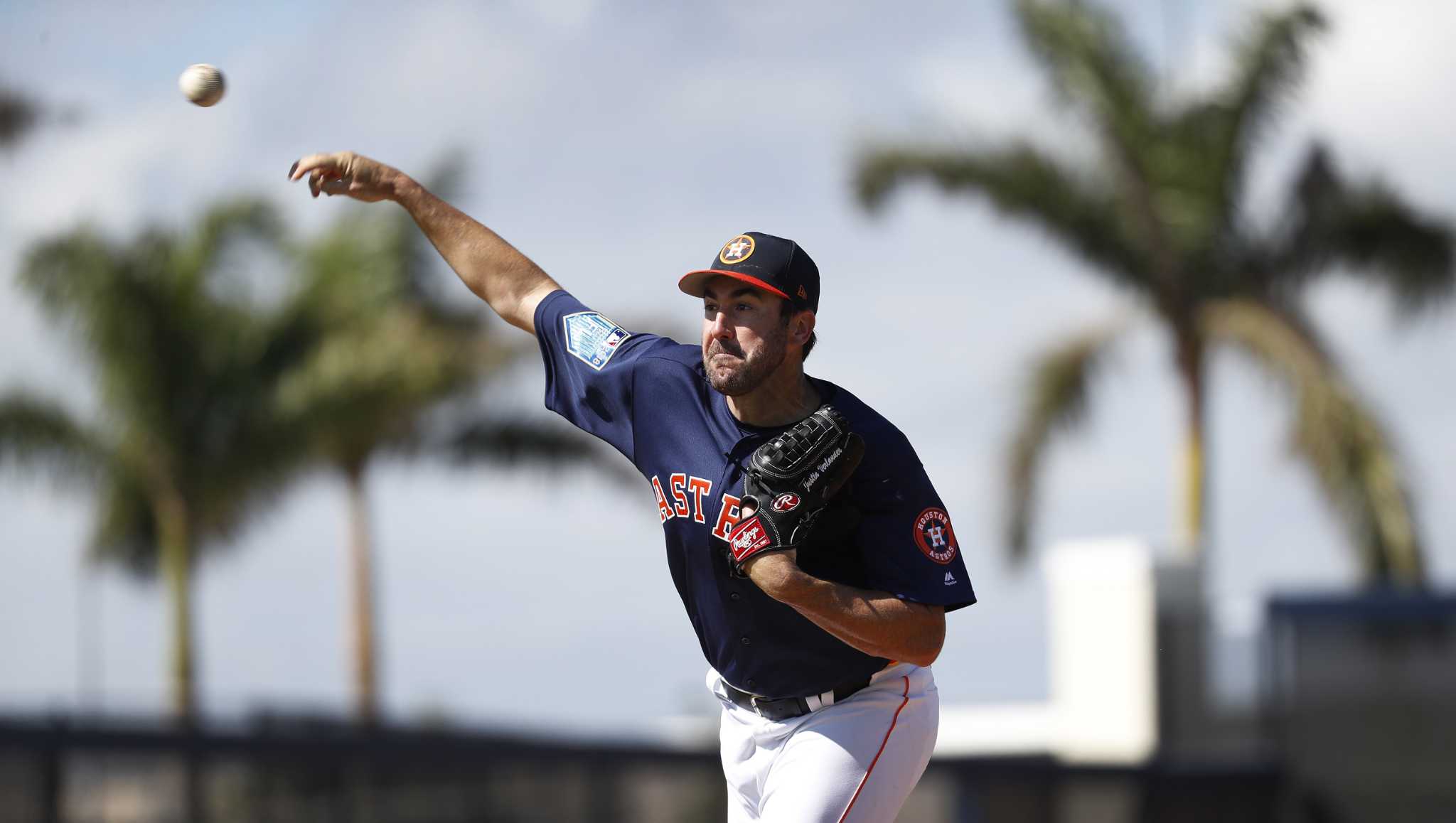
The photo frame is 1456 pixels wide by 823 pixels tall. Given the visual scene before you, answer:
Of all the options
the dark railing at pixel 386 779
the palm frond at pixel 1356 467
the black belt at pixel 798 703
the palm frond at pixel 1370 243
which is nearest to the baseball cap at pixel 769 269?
the black belt at pixel 798 703

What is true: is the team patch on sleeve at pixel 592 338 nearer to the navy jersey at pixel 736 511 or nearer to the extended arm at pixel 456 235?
the navy jersey at pixel 736 511

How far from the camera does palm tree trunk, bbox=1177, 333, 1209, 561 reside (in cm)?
2177

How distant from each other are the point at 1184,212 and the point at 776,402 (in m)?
17.9

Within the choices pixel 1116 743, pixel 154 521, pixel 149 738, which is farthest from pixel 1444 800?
pixel 154 521

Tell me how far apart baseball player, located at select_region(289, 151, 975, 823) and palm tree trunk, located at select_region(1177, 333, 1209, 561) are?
1708 centimetres

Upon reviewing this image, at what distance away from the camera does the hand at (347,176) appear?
577 centimetres

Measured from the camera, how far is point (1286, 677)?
17.9 meters

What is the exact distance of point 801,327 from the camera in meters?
5.09

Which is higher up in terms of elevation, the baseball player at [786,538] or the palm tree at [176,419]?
the palm tree at [176,419]

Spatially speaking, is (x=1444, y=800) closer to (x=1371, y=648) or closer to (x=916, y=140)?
(x=1371, y=648)

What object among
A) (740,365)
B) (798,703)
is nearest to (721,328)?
(740,365)

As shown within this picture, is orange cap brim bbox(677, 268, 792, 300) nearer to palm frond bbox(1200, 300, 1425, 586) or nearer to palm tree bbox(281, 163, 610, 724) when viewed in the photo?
palm tree bbox(281, 163, 610, 724)

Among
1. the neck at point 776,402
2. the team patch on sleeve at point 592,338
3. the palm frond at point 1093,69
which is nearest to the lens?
the neck at point 776,402

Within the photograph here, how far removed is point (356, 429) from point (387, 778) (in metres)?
9.39
